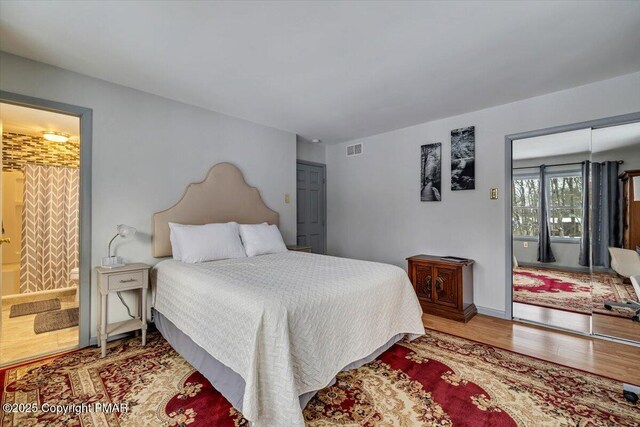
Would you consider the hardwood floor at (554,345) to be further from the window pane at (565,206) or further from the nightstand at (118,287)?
the nightstand at (118,287)

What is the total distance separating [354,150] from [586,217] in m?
3.12

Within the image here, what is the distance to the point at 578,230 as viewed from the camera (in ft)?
9.97

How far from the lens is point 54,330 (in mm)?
2959

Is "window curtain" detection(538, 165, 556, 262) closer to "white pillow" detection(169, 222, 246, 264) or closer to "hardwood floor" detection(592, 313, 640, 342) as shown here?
"hardwood floor" detection(592, 313, 640, 342)

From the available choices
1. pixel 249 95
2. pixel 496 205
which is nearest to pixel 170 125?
pixel 249 95

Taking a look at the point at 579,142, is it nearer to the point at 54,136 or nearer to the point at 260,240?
the point at 260,240

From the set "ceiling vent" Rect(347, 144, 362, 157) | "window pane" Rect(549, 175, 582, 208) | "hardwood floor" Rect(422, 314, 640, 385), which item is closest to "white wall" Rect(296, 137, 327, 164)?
"ceiling vent" Rect(347, 144, 362, 157)

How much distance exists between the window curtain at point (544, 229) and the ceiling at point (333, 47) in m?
0.96

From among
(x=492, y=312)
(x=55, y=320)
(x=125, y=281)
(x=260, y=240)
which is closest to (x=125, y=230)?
(x=125, y=281)

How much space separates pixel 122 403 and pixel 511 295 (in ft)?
12.4

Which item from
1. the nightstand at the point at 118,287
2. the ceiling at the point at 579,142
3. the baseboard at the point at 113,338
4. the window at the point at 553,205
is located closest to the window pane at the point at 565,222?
the window at the point at 553,205

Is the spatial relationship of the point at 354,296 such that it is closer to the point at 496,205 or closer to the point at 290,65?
the point at 290,65

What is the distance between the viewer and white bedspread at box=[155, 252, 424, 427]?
1.52 metres

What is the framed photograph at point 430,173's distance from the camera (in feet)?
12.7
